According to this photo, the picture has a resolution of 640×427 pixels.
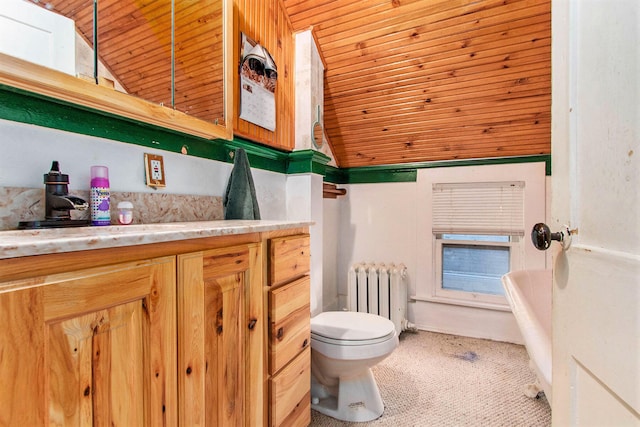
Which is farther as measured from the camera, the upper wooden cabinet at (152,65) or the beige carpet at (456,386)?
the beige carpet at (456,386)

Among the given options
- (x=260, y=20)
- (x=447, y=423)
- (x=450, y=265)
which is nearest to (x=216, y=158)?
(x=260, y=20)

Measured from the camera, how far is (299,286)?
1.33 meters

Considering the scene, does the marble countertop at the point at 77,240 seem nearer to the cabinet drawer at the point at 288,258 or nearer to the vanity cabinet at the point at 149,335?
the vanity cabinet at the point at 149,335

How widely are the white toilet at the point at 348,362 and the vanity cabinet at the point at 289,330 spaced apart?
16 cm

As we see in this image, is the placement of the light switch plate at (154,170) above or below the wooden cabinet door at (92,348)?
above

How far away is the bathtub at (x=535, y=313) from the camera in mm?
1104

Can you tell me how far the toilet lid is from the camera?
4.93 feet

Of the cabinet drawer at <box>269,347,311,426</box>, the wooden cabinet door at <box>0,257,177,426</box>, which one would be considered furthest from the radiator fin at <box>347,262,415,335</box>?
the wooden cabinet door at <box>0,257,177,426</box>

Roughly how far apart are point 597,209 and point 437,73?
1.81 meters

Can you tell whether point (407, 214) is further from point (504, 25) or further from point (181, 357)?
point (181, 357)

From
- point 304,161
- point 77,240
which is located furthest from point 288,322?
point 304,161

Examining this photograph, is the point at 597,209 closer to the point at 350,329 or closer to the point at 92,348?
the point at 92,348

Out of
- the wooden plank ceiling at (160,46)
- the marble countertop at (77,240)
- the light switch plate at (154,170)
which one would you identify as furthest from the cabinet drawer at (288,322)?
the wooden plank ceiling at (160,46)

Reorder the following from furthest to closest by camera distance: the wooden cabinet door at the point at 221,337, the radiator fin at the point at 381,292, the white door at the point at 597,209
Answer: the radiator fin at the point at 381,292 → the wooden cabinet door at the point at 221,337 → the white door at the point at 597,209
